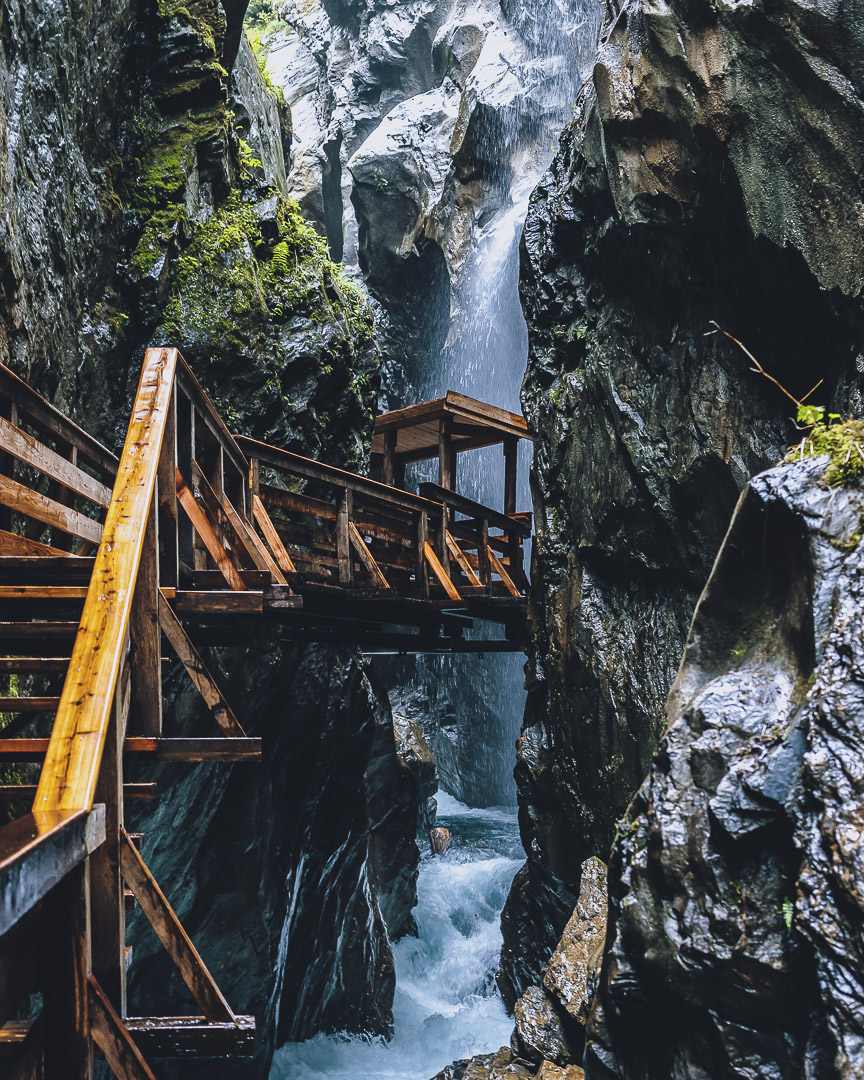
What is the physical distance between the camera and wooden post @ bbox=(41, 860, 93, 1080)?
5.85ft

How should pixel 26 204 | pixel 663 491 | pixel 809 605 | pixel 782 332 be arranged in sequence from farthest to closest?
1. pixel 663 491
2. pixel 782 332
3. pixel 26 204
4. pixel 809 605

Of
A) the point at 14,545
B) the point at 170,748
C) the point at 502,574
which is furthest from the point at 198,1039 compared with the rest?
the point at 502,574

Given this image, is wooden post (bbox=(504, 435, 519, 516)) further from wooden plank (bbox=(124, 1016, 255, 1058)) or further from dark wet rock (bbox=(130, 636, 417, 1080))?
wooden plank (bbox=(124, 1016, 255, 1058))

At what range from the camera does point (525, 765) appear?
1016cm

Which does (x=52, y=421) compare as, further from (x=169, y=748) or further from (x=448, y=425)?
(x=448, y=425)

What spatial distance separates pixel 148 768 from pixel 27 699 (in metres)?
4.59

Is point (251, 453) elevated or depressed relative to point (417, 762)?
elevated

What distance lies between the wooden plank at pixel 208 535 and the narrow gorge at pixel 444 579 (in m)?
0.04

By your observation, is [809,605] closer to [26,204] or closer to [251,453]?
[251,453]

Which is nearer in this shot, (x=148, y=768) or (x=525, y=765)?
(x=148, y=768)

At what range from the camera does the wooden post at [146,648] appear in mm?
3232

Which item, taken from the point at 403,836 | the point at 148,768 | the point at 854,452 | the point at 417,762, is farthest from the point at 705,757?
the point at 417,762

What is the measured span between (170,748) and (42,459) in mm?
1994

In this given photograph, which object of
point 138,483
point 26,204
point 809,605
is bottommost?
point 809,605
